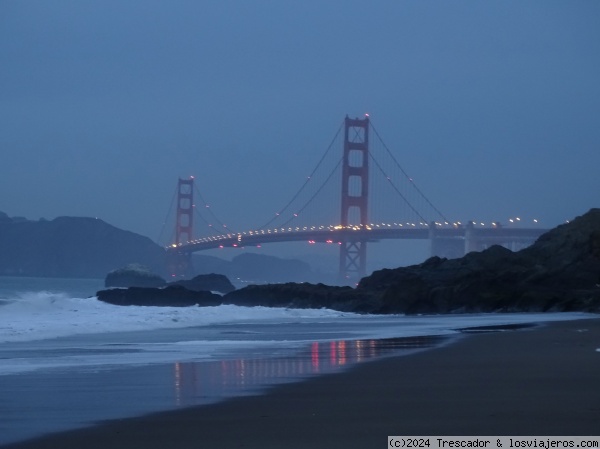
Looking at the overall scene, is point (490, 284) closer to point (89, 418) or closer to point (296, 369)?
point (296, 369)

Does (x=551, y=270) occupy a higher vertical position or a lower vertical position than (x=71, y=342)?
higher

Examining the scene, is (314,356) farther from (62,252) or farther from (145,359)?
(62,252)

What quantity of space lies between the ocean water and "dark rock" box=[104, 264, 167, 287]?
2905 centimetres

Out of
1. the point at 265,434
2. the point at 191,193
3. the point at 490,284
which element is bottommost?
the point at 265,434

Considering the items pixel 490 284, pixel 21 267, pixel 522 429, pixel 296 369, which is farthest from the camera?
pixel 21 267

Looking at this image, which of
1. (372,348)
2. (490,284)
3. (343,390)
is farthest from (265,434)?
(490,284)

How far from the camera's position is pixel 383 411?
4.79 m

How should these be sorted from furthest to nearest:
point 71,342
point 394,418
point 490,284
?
point 490,284 → point 71,342 → point 394,418

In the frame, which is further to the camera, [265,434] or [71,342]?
[71,342]

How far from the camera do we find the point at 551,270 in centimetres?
2080

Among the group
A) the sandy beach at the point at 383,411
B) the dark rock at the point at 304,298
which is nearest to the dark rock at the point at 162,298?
the dark rock at the point at 304,298

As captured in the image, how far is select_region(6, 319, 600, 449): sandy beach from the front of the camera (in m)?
4.08

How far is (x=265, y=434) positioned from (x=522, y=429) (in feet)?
3.58

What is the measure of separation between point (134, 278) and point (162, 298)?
20899 mm
